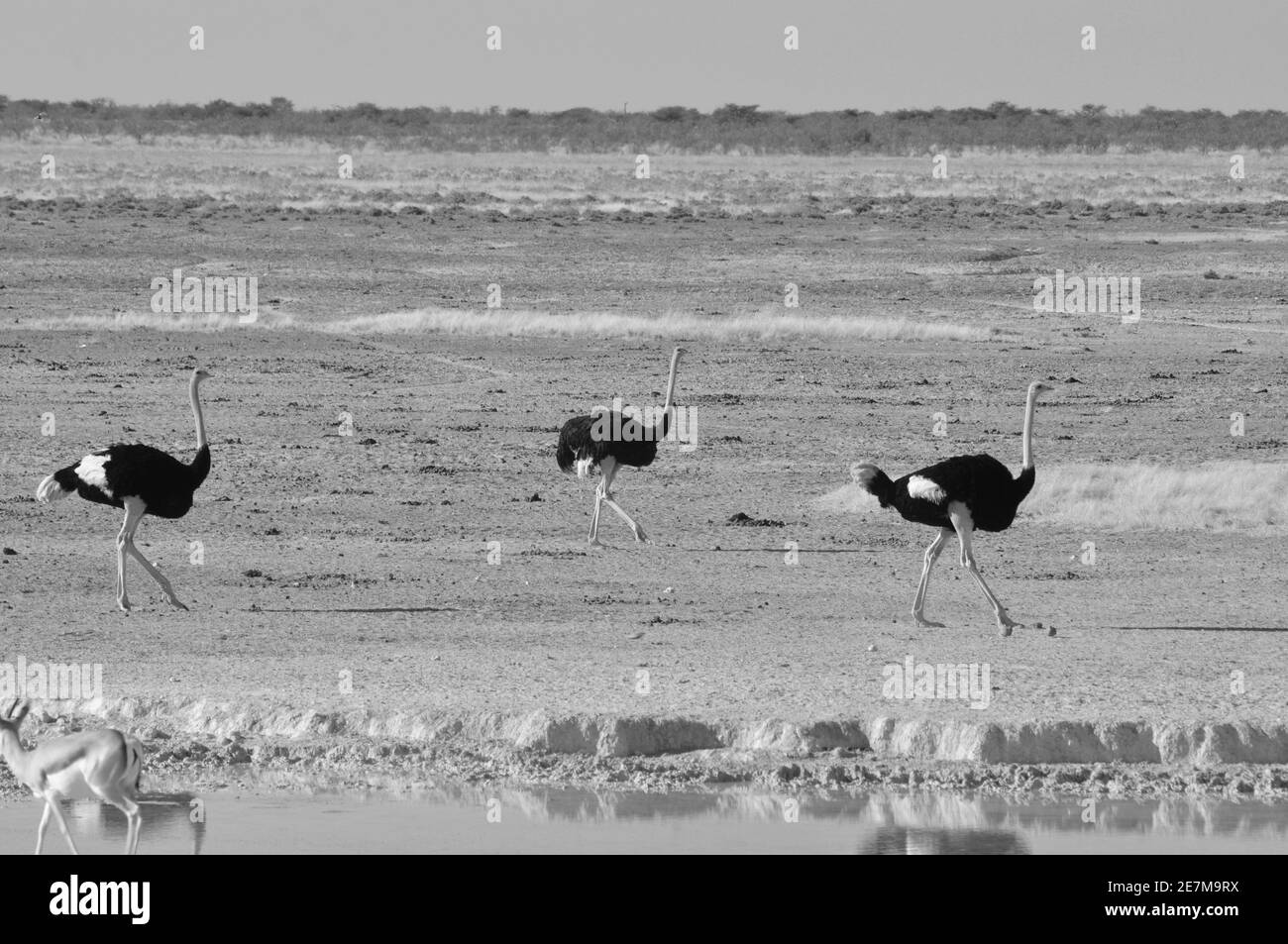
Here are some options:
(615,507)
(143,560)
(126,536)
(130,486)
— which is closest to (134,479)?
(130,486)

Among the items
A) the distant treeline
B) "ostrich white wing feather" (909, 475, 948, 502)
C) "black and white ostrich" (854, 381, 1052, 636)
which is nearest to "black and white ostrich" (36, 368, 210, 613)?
"black and white ostrich" (854, 381, 1052, 636)

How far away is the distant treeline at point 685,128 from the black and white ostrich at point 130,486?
72293 mm

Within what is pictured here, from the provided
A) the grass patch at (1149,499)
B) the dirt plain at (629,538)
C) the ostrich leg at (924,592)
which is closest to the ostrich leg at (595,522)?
the dirt plain at (629,538)

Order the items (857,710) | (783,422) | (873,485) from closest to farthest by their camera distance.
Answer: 1. (857,710)
2. (873,485)
3. (783,422)

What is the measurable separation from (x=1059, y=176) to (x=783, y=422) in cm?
4686

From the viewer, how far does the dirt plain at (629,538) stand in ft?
34.9

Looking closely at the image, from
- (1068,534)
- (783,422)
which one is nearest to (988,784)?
(1068,534)

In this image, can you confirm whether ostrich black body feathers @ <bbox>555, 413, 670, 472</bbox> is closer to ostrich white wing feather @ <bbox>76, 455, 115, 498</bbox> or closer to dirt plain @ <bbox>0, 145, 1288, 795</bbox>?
dirt plain @ <bbox>0, 145, 1288, 795</bbox>

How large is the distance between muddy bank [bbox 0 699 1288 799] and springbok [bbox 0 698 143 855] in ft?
5.70

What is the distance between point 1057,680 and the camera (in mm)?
11586

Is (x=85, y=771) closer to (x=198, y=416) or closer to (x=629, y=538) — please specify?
(x=198, y=416)

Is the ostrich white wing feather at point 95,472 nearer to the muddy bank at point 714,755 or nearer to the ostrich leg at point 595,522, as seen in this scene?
the muddy bank at point 714,755

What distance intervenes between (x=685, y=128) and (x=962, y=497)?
88.0 meters
